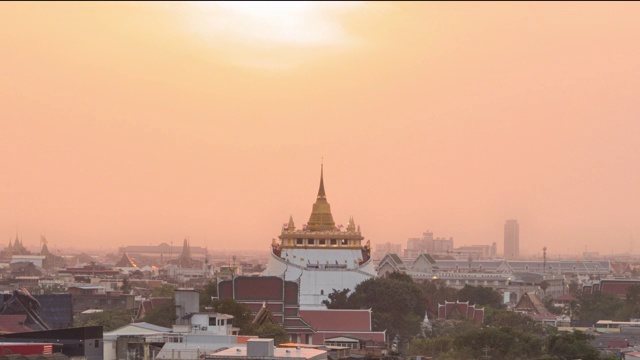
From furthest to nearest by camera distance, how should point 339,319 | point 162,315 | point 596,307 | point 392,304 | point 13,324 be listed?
point 596,307 < point 392,304 < point 339,319 < point 162,315 < point 13,324

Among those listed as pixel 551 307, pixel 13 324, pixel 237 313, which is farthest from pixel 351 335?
pixel 551 307

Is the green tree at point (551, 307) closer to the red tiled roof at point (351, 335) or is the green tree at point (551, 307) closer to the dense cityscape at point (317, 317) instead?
the dense cityscape at point (317, 317)

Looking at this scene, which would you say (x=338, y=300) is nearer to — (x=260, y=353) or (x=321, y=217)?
(x=321, y=217)

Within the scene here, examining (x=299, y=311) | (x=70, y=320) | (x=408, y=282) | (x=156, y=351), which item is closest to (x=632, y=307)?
(x=408, y=282)

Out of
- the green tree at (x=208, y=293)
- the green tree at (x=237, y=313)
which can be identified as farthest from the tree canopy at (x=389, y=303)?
the green tree at (x=237, y=313)

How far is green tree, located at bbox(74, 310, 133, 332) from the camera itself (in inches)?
4021

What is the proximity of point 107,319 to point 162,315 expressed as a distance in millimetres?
9821

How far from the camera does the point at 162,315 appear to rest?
97625 mm

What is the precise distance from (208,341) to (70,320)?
47.1ft

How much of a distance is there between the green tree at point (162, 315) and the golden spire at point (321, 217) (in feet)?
110

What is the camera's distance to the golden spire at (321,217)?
135625 mm

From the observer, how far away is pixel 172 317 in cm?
9281

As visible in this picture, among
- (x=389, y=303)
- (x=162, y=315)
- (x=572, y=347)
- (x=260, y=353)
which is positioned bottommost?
(x=572, y=347)

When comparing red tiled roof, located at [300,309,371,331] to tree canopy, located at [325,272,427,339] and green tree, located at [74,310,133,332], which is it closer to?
tree canopy, located at [325,272,427,339]
